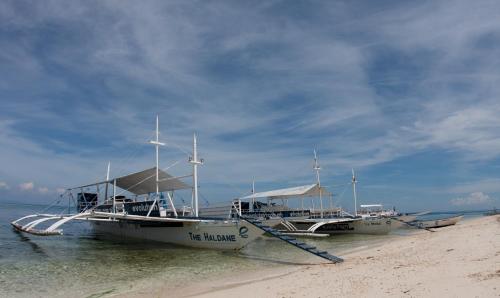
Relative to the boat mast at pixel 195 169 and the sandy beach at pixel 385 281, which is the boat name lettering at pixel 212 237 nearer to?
the boat mast at pixel 195 169

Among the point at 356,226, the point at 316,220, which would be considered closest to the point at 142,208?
the point at 316,220

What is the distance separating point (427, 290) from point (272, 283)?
170 inches

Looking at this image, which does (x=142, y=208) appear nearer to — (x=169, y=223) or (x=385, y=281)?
(x=169, y=223)

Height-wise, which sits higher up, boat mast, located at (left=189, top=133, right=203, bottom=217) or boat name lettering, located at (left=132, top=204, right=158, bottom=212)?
boat mast, located at (left=189, top=133, right=203, bottom=217)

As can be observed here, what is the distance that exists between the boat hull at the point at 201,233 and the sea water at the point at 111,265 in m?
0.55

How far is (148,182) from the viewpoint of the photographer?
28.4m

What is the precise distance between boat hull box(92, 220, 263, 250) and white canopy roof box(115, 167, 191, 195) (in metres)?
3.12

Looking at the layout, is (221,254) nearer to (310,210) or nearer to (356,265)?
(356,265)

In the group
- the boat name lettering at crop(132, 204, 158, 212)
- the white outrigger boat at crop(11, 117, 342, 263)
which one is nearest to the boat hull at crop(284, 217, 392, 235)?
the white outrigger boat at crop(11, 117, 342, 263)

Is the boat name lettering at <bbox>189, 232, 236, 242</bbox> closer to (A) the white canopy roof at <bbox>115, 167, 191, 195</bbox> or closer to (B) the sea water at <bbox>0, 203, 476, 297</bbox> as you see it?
(B) the sea water at <bbox>0, 203, 476, 297</bbox>

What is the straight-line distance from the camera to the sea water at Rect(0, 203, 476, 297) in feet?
39.5

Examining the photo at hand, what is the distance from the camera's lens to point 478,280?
24.1 ft

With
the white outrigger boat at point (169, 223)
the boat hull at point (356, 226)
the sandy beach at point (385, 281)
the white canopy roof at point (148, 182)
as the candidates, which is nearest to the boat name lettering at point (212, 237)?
the white outrigger boat at point (169, 223)

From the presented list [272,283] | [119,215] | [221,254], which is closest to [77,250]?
[119,215]
